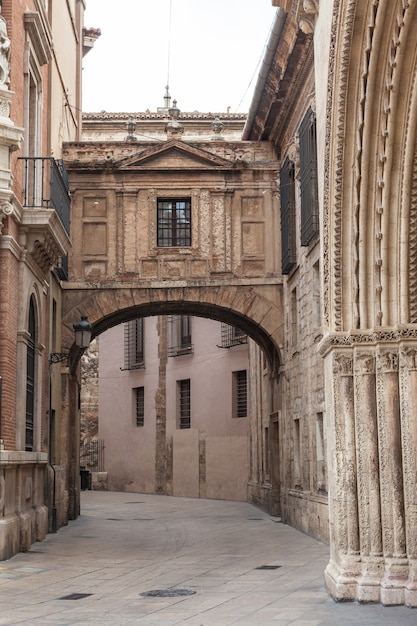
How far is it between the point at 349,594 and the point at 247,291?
1213cm

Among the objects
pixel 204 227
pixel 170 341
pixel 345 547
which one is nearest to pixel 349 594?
pixel 345 547

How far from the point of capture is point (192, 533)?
18703mm

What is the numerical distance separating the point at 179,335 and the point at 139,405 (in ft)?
12.9

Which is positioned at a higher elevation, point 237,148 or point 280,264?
point 237,148

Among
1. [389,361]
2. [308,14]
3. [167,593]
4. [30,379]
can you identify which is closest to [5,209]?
[30,379]

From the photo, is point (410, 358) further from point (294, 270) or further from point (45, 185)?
point (294, 270)

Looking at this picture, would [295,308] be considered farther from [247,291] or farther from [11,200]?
[11,200]

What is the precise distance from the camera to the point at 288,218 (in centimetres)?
1984

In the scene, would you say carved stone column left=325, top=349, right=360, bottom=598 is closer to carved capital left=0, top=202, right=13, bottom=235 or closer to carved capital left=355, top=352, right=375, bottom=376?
carved capital left=355, top=352, right=375, bottom=376

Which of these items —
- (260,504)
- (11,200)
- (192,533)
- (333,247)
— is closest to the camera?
(333,247)

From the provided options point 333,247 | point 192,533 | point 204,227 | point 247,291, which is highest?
point 204,227

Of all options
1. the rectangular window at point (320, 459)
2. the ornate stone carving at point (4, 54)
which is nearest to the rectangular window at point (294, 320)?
the rectangular window at point (320, 459)

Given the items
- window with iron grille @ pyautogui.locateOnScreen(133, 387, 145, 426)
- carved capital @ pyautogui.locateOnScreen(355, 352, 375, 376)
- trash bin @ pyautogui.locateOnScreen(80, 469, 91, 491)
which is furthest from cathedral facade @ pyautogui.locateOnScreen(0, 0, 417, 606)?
trash bin @ pyautogui.locateOnScreen(80, 469, 91, 491)

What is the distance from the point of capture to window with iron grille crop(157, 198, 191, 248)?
21250 mm
